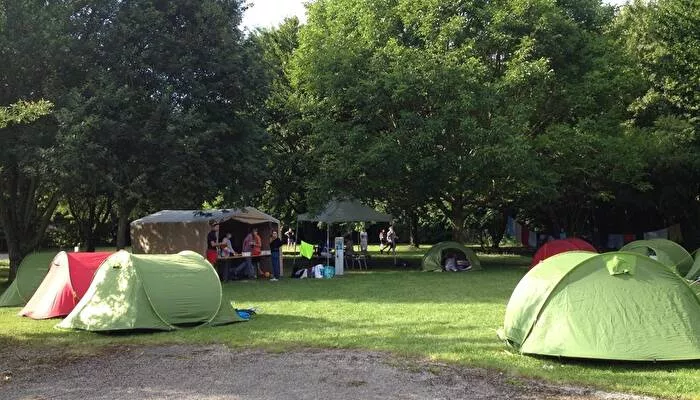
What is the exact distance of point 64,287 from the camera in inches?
491

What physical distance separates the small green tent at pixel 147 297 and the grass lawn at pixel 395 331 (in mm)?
258

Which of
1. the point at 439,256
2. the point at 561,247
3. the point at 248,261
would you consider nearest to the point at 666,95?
the point at 561,247

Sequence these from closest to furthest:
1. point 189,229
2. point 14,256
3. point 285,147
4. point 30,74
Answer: point 30,74 < point 189,229 < point 14,256 < point 285,147

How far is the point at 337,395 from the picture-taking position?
6637mm

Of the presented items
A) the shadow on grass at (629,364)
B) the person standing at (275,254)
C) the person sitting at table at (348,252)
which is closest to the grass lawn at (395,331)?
the shadow on grass at (629,364)

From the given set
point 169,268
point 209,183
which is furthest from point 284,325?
point 209,183

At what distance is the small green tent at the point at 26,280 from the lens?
1459cm

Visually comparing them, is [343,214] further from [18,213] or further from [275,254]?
[18,213]

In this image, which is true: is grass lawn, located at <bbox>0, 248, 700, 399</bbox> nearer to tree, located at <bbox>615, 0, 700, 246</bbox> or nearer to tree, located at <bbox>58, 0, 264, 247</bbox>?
tree, located at <bbox>58, 0, 264, 247</bbox>

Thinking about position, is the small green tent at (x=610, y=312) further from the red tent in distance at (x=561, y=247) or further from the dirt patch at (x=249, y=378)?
the red tent in distance at (x=561, y=247)

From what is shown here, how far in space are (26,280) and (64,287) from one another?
3.06m

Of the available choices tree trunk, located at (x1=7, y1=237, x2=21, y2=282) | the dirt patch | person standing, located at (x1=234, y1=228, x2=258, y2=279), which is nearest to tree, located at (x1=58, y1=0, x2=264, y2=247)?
person standing, located at (x1=234, y1=228, x2=258, y2=279)

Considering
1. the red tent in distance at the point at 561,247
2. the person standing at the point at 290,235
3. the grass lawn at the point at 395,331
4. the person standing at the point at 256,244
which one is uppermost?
the person standing at the point at 290,235

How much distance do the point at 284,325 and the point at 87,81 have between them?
10492mm
